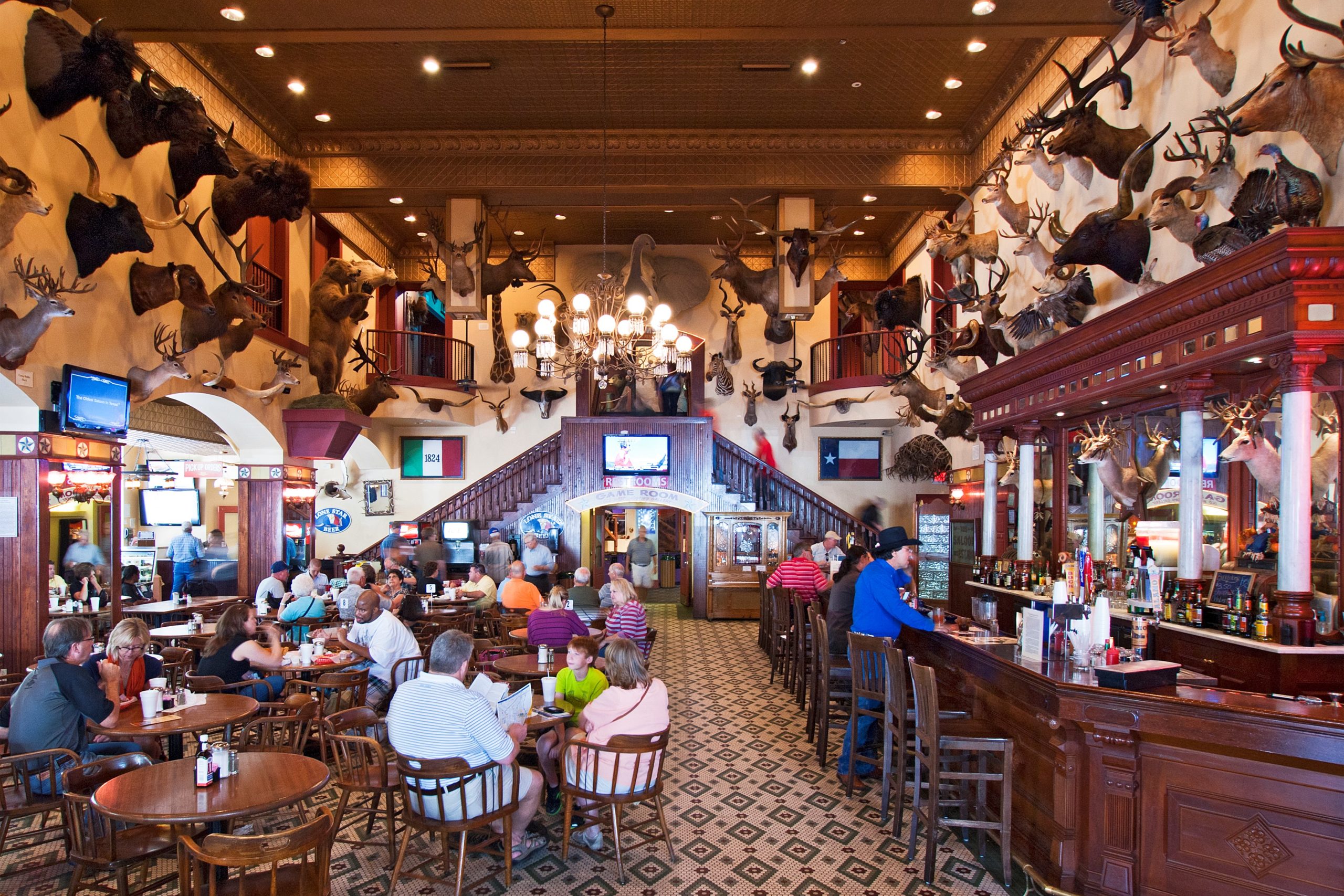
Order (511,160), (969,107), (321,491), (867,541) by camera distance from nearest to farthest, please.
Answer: (969,107) → (511,160) → (867,541) → (321,491)

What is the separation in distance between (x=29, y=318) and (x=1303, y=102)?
8.80 meters

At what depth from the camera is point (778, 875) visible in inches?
173

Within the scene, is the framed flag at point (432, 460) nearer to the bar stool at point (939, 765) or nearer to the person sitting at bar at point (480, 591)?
the person sitting at bar at point (480, 591)

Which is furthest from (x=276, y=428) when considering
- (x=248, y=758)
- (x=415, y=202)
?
(x=248, y=758)

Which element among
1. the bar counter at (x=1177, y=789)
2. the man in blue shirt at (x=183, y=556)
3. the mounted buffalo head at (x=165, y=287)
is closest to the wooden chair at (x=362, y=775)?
the bar counter at (x=1177, y=789)

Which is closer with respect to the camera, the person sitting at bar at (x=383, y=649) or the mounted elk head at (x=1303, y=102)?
the mounted elk head at (x=1303, y=102)

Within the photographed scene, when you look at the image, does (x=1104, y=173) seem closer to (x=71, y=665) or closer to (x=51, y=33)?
(x=71, y=665)

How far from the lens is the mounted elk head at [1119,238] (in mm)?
6633

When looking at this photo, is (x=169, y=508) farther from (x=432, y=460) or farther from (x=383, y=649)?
(x=383, y=649)

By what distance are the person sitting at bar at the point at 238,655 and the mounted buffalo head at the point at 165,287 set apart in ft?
12.8

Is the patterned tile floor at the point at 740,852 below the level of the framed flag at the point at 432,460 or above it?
below

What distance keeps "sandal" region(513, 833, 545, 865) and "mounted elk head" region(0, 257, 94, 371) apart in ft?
17.1

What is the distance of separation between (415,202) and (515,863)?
34.1 ft

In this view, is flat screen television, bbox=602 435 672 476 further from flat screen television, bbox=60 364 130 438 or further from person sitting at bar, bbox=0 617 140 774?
person sitting at bar, bbox=0 617 140 774
